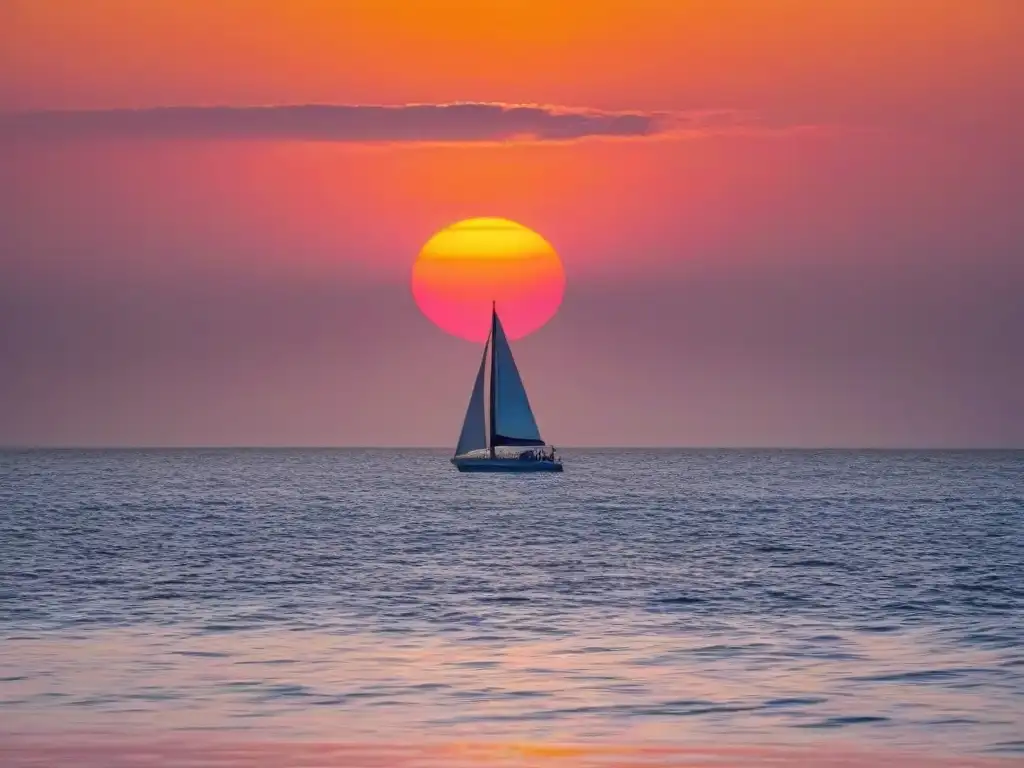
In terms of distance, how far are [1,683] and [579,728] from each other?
375 inches

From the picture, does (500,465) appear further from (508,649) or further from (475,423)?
(508,649)

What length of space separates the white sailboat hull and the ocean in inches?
3486

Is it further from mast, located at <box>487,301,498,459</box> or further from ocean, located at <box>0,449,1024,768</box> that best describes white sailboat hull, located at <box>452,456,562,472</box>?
ocean, located at <box>0,449,1024,768</box>

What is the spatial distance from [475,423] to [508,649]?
135 m

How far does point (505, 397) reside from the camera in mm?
162625

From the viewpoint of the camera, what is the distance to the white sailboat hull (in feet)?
562

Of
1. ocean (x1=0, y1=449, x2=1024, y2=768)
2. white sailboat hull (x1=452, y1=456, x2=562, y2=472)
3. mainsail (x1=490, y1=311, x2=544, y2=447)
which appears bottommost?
ocean (x1=0, y1=449, x2=1024, y2=768)

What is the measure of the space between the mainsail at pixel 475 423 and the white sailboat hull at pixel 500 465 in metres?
1.28

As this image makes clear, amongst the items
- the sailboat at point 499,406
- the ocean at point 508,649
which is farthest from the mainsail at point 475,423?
the ocean at point 508,649

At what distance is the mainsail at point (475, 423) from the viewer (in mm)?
165500

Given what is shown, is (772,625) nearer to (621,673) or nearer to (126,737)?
(621,673)

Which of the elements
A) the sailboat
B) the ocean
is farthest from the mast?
the ocean

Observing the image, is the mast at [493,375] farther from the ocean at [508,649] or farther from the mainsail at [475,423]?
the ocean at [508,649]

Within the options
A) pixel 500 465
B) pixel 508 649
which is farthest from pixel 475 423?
pixel 508 649
